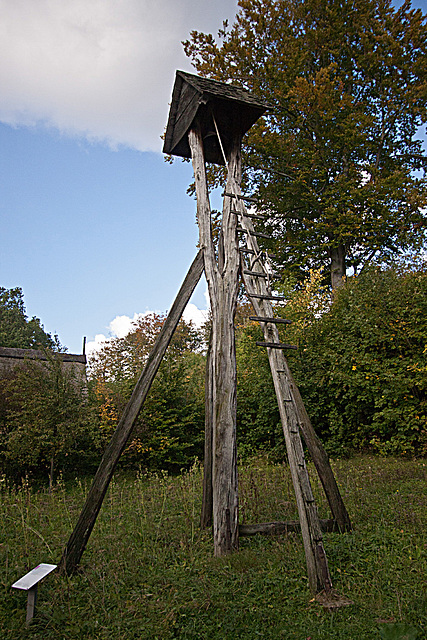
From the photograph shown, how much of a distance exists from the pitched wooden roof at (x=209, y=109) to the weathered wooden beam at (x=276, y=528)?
15.7 feet

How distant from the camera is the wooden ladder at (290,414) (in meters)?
3.37

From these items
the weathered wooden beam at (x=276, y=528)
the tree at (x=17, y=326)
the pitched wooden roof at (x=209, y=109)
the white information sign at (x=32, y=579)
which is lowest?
the weathered wooden beam at (x=276, y=528)

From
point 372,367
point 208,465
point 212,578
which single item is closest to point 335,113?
point 372,367

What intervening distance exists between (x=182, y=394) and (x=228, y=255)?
6.05 metres

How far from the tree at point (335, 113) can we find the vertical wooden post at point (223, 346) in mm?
8354

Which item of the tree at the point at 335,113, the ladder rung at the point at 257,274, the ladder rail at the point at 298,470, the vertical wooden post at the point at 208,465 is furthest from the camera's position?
the tree at the point at 335,113

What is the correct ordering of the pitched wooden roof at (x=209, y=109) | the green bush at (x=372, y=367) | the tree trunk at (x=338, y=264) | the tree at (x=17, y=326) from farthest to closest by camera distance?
the tree at (x=17, y=326) < the tree trunk at (x=338, y=264) < the green bush at (x=372, y=367) < the pitched wooden roof at (x=209, y=109)

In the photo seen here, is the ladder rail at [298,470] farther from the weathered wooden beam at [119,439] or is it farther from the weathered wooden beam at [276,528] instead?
the weathered wooden beam at [276,528]

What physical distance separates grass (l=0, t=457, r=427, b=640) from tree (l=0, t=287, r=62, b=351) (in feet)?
88.9

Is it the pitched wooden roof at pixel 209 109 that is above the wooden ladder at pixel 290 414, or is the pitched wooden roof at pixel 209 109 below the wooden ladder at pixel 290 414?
above

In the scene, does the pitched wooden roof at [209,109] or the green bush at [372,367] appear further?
the green bush at [372,367]

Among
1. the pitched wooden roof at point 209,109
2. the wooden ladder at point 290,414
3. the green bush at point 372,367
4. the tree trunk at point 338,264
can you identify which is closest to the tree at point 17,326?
the tree trunk at point 338,264

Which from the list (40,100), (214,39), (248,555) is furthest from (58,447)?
(214,39)

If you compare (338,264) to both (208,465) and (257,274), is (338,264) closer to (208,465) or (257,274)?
(257,274)
